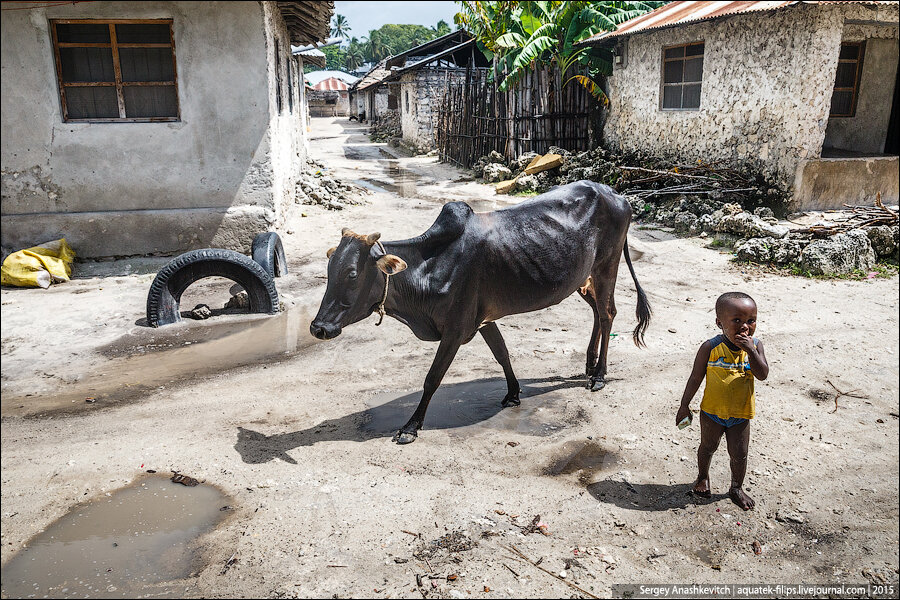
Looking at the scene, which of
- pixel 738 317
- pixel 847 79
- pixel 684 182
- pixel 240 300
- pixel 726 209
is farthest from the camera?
pixel 847 79

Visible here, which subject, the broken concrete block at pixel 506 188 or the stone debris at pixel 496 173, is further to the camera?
the stone debris at pixel 496 173

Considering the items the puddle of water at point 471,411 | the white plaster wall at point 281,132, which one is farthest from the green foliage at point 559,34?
the puddle of water at point 471,411

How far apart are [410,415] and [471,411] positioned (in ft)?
1.45

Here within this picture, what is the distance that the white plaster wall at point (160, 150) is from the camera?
828 cm

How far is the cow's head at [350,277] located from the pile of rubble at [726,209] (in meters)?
6.31

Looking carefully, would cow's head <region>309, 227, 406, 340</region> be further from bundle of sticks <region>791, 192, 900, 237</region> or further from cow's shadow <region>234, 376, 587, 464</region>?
bundle of sticks <region>791, 192, 900, 237</region>

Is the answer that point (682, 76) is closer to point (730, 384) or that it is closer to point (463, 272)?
point (463, 272)

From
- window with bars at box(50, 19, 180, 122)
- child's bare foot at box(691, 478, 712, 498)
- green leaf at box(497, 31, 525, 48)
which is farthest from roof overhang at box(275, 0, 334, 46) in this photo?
child's bare foot at box(691, 478, 712, 498)

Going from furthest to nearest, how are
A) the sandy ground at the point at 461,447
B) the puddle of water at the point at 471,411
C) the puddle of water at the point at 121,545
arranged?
the puddle of water at the point at 471,411
the sandy ground at the point at 461,447
the puddle of water at the point at 121,545

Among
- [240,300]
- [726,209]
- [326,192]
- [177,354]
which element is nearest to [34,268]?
[240,300]

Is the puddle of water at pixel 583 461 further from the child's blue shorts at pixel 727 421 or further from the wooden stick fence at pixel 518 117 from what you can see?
the wooden stick fence at pixel 518 117

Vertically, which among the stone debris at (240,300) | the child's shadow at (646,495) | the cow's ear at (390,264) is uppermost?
the cow's ear at (390,264)

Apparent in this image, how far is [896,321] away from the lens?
20.6 ft

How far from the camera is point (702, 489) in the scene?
3.50 m
